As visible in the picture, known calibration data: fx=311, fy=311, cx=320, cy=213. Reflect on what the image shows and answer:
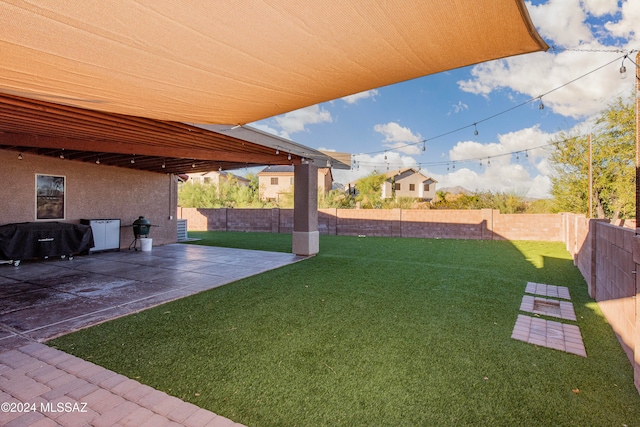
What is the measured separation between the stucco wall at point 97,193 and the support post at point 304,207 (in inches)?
218

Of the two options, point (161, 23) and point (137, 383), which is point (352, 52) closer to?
point (161, 23)

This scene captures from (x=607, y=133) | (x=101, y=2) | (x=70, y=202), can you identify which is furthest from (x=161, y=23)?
(x=607, y=133)

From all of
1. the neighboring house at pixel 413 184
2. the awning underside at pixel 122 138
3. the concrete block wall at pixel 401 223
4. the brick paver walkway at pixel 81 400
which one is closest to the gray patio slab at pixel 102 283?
the brick paver walkway at pixel 81 400

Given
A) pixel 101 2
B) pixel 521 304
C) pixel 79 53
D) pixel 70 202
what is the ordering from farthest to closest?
pixel 70 202 < pixel 521 304 < pixel 79 53 < pixel 101 2

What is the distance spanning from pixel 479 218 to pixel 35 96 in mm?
13841

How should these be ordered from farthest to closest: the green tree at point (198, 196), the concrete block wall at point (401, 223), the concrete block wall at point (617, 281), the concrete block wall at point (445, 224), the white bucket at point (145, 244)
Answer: the green tree at point (198, 196) < the concrete block wall at point (445, 224) < the concrete block wall at point (401, 223) < the white bucket at point (145, 244) < the concrete block wall at point (617, 281)

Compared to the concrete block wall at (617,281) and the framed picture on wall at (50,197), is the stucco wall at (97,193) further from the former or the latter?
the concrete block wall at (617,281)

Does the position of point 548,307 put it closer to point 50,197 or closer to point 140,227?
point 140,227

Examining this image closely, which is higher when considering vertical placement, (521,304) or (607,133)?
(607,133)

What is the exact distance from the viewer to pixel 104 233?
29.3ft

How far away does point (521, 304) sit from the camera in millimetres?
4492

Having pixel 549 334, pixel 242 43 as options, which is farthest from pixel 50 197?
pixel 549 334

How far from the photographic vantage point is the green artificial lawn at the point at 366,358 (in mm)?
2158

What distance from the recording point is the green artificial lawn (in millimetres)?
2158
